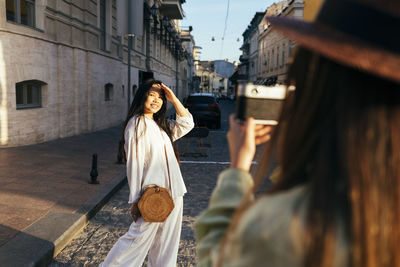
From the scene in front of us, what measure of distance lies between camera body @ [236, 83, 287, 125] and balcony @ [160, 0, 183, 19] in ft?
93.6

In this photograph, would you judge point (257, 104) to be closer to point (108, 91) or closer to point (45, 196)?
point (45, 196)

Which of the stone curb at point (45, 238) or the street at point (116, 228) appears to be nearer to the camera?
the stone curb at point (45, 238)

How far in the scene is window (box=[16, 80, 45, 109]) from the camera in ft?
31.6

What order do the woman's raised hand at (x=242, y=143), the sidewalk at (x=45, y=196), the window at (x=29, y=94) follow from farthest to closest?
the window at (x=29, y=94) < the sidewalk at (x=45, y=196) < the woman's raised hand at (x=242, y=143)

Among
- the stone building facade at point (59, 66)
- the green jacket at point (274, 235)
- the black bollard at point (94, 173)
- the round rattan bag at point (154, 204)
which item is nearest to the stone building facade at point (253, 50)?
the stone building facade at point (59, 66)

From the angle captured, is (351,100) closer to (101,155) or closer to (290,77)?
(290,77)

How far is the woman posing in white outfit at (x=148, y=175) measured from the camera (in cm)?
288

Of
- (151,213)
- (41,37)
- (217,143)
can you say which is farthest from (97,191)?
(217,143)

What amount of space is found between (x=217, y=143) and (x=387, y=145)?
1165 cm

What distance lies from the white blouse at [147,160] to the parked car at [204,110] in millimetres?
13124

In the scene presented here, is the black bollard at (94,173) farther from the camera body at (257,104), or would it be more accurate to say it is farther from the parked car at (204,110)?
the parked car at (204,110)

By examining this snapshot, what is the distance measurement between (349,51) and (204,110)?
1577 centimetres

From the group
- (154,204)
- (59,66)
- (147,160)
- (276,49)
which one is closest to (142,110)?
(147,160)

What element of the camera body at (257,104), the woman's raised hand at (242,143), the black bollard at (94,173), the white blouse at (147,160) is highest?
the camera body at (257,104)
